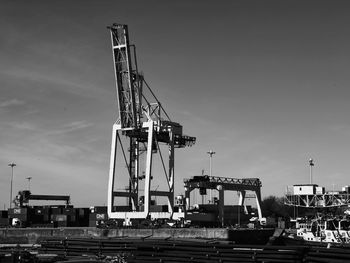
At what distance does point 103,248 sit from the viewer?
91.9 feet

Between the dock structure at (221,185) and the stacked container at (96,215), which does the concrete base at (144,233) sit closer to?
the stacked container at (96,215)

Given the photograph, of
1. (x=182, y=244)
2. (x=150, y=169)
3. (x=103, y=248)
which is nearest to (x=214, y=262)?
(x=182, y=244)

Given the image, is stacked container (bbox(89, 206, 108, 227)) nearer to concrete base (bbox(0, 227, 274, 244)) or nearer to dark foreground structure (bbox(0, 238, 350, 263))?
concrete base (bbox(0, 227, 274, 244))

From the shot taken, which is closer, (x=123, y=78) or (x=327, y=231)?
(x=327, y=231)

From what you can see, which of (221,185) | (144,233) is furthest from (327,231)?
(221,185)

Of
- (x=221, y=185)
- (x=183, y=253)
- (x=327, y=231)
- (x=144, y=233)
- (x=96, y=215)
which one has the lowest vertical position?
(x=144, y=233)

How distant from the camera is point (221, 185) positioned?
88.6m

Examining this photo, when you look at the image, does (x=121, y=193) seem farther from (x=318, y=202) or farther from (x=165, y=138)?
(x=318, y=202)

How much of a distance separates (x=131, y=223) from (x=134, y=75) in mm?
21463

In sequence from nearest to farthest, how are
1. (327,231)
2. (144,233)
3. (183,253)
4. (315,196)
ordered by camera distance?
(183,253) → (327,231) → (144,233) → (315,196)

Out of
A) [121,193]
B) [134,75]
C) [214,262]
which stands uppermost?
[134,75]

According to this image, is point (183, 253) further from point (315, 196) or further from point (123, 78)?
point (315, 196)

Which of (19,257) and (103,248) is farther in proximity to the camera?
(103,248)

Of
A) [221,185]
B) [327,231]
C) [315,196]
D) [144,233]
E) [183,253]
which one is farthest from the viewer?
[315,196]
